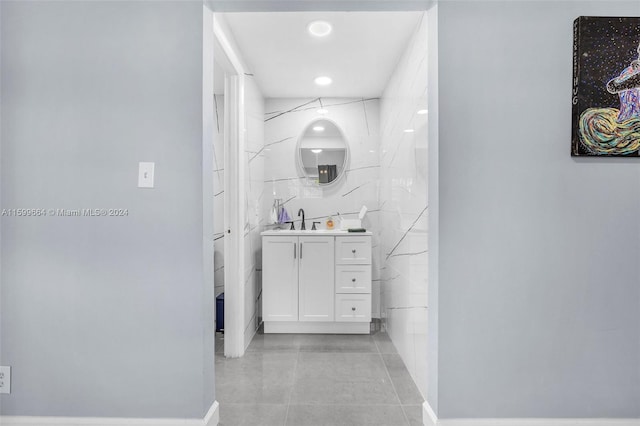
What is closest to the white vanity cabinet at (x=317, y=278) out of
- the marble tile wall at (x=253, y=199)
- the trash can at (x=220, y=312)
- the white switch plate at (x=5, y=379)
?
the marble tile wall at (x=253, y=199)

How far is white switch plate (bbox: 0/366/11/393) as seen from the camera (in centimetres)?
170

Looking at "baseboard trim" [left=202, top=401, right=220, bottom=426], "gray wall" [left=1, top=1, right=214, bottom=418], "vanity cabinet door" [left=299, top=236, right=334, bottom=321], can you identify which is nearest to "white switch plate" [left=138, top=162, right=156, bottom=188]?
"gray wall" [left=1, top=1, right=214, bottom=418]

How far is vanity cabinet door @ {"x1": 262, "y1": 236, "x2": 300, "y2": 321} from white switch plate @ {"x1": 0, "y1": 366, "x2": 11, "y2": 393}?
1.77 metres

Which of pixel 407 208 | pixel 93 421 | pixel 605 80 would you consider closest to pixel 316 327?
pixel 407 208

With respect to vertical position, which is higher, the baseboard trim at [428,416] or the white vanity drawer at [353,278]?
the white vanity drawer at [353,278]

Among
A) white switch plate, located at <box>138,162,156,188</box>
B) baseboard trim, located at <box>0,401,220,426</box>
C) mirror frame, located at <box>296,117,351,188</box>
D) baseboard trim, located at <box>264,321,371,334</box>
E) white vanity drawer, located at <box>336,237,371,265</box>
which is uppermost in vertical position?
mirror frame, located at <box>296,117,351,188</box>

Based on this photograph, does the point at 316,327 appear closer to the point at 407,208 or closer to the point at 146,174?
the point at 407,208

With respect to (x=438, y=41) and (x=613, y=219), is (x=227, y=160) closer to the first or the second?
(x=438, y=41)

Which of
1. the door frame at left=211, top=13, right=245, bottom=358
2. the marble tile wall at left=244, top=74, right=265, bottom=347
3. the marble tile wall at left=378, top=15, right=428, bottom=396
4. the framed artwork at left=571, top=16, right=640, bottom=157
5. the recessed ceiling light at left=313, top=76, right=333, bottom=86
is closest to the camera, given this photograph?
the framed artwork at left=571, top=16, right=640, bottom=157

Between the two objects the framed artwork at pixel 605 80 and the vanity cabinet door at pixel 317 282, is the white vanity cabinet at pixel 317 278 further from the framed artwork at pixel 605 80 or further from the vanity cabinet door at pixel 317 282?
the framed artwork at pixel 605 80

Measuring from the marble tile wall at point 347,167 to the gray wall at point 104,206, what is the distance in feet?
6.60

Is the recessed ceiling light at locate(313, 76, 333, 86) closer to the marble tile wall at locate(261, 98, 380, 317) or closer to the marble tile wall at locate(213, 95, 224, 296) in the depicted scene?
the marble tile wall at locate(261, 98, 380, 317)

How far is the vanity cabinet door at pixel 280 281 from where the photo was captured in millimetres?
3186

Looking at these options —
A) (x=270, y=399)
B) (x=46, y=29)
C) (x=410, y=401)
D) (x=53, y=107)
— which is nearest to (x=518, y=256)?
(x=410, y=401)
